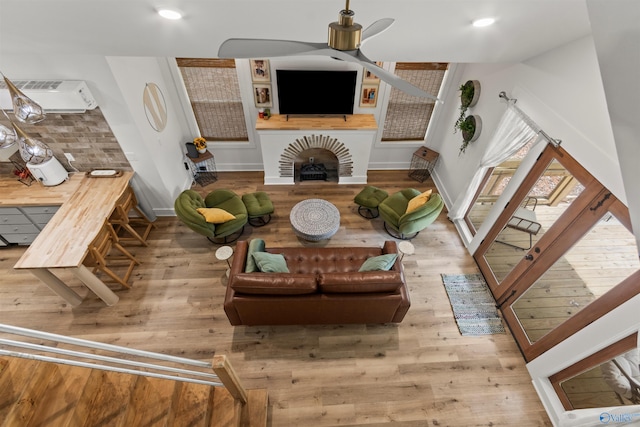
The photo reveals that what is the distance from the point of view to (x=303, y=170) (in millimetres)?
5777

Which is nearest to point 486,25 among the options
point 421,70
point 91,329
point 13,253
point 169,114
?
point 421,70

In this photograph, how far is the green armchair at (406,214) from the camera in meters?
4.22

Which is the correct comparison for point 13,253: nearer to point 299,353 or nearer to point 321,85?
point 299,353

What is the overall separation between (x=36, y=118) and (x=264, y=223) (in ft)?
9.96

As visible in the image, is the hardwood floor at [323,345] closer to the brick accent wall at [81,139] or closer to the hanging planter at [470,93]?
the brick accent wall at [81,139]

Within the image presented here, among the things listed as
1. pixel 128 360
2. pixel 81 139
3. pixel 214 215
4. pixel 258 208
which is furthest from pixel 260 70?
pixel 128 360

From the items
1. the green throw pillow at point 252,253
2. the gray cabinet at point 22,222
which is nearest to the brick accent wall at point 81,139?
the gray cabinet at point 22,222

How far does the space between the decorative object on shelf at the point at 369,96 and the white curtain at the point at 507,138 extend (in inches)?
82.1

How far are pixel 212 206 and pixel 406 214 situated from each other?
3.03m

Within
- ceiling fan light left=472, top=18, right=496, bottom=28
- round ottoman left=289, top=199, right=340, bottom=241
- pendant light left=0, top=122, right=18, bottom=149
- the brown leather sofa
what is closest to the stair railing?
the brown leather sofa

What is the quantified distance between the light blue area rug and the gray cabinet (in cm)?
552

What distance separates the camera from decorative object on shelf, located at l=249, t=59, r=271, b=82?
15.2ft

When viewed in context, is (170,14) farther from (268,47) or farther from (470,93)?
(470,93)

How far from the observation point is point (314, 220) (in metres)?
4.48
